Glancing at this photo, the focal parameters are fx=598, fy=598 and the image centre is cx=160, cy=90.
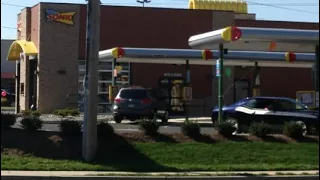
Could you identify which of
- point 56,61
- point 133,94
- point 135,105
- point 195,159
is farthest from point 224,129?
point 56,61

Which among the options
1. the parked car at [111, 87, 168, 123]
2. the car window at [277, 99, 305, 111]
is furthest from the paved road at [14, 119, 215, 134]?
the car window at [277, 99, 305, 111]

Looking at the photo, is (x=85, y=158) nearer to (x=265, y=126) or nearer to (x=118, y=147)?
(x=118, y=147)

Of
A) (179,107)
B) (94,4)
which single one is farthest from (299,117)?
(179,107)

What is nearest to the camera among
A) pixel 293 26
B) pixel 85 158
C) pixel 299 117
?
Result: pixel 85 158

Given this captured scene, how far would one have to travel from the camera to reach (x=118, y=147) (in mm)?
16141

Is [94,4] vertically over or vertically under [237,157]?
over

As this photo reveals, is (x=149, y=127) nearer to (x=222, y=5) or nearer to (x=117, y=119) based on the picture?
(x=117, y=119)

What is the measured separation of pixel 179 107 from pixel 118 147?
21.7 m

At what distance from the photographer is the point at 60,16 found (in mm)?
37812

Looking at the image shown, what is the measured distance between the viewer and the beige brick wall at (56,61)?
37406 millimetres

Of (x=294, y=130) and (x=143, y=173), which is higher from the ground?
(x=294, y=130)

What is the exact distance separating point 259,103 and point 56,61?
1859 centimetres

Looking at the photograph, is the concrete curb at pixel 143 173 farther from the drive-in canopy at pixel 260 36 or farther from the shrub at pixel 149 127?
the drive-in canopy at pixel 260 36

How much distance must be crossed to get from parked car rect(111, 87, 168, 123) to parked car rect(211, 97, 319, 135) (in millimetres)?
4503
